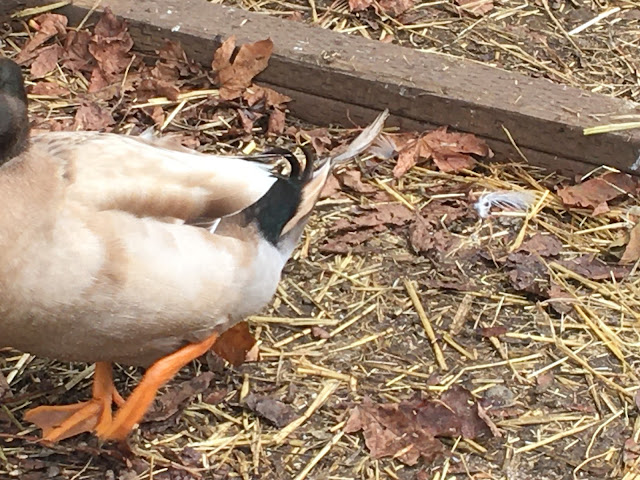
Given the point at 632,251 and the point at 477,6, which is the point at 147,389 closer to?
the point at 632,251

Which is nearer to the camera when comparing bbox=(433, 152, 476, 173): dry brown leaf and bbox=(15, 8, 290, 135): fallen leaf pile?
bbox=(433, 152, 476, 173): dry brown leaf

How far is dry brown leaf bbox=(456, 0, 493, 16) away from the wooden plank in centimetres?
74

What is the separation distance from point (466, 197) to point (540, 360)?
87 cm

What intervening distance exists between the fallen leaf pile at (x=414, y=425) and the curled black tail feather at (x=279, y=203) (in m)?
0.59

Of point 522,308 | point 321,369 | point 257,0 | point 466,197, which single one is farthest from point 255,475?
point 257,0

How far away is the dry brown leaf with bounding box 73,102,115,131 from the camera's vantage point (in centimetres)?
408

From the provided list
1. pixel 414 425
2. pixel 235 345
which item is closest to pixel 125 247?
pixel 235 345

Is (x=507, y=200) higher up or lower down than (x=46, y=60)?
lower down

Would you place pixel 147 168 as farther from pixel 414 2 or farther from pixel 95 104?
pixel 414 2

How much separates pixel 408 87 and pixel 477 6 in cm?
103

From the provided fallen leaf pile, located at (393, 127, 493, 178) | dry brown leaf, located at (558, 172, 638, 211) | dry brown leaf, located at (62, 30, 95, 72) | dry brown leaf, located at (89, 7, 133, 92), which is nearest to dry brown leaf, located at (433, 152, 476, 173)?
fallen leaf pile, located at (393, 127, 493, 178)

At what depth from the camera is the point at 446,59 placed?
4145 millimetres

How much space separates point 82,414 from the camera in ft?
9.98

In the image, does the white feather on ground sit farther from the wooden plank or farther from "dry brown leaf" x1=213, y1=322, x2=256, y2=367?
"dry brown leaf" x1=213, y1=322, x2=256, y2=367
